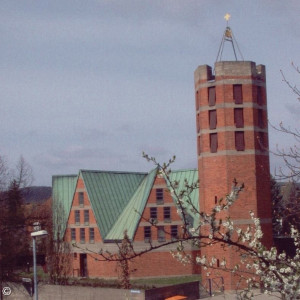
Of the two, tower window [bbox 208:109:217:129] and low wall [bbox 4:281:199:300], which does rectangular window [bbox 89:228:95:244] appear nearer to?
low wall [bbox 4:281:199:300]

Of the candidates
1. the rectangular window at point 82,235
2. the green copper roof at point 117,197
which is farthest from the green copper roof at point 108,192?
the rectangular window at point 82,235

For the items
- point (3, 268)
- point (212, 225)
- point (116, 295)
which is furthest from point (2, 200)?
point (212, 225)

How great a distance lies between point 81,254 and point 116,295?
1806cm

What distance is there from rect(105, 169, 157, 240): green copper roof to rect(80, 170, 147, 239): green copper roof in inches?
25.2

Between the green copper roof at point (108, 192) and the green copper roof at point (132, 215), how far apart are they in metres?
0.64

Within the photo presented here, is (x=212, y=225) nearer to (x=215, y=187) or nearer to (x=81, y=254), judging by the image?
(x=215, y=187)

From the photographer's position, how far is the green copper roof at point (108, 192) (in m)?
53.6

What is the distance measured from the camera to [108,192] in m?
55.6

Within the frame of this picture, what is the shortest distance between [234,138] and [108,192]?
1886 cm

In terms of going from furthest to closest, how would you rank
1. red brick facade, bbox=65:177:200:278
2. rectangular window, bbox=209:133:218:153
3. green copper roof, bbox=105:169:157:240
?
1. green copper roof, bbox=105:169:157:240
2. red brick facade, bbox=65:177:200:278
3. rectangular window, bbox=209:133:218:153

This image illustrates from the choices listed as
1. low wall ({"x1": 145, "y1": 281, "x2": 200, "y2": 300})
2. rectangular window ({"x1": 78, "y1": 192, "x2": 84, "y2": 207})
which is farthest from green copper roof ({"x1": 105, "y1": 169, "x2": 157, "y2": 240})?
low wall ({"x1": 145, "y1": 281, "x2": 200, "y2": 300})

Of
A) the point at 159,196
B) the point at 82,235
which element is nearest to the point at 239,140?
the point at 159,196

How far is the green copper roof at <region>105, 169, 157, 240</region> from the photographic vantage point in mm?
50500

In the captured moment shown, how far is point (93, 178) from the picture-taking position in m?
55.7
